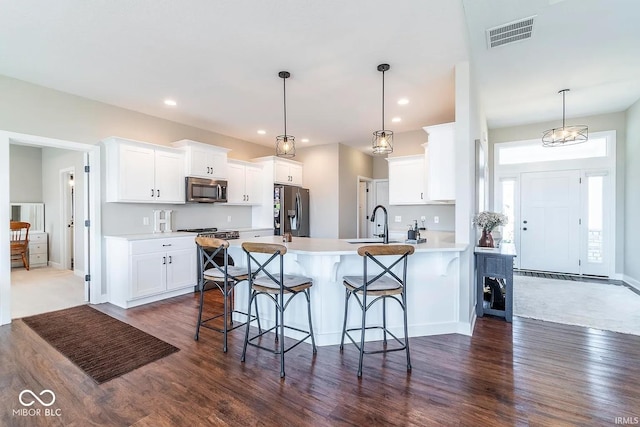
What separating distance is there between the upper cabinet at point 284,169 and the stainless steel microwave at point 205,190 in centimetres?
113

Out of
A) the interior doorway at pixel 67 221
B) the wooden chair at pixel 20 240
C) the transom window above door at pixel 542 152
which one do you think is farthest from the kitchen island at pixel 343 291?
the wooden chair at pixel 20 240

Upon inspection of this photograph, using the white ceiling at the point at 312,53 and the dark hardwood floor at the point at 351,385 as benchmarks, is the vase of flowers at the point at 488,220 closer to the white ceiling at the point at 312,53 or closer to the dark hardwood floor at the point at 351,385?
the dark hardwood floor at the point at 351,385

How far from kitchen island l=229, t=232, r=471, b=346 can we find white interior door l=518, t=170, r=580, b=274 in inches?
161

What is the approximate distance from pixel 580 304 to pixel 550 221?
93.8 inches

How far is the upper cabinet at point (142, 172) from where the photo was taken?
411 cm

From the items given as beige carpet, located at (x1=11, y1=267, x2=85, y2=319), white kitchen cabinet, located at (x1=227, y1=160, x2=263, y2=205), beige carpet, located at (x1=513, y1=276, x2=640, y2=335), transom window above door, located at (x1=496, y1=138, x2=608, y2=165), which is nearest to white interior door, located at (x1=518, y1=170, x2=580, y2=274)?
transom window above door, located at (x1=496, y1=138, x2=608, y2=165)

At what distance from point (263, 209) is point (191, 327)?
3337 mm

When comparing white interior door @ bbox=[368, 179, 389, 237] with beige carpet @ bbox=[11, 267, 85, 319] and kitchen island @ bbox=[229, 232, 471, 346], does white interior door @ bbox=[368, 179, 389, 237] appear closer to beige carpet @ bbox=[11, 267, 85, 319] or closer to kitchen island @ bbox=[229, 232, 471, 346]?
kitchen island @ bbox=[229, 232, 471, 346]

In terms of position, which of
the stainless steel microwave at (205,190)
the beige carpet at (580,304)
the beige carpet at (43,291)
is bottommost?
the beige carpet at (580,304)

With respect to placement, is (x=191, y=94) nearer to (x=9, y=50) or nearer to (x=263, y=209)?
(x=9, y=50)

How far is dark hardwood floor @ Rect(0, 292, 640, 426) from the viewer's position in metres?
1.81

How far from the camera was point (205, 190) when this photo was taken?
5.07 meters

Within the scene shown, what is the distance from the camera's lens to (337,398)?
78.0 inches

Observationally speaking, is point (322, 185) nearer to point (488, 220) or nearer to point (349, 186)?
point (349, 186)
